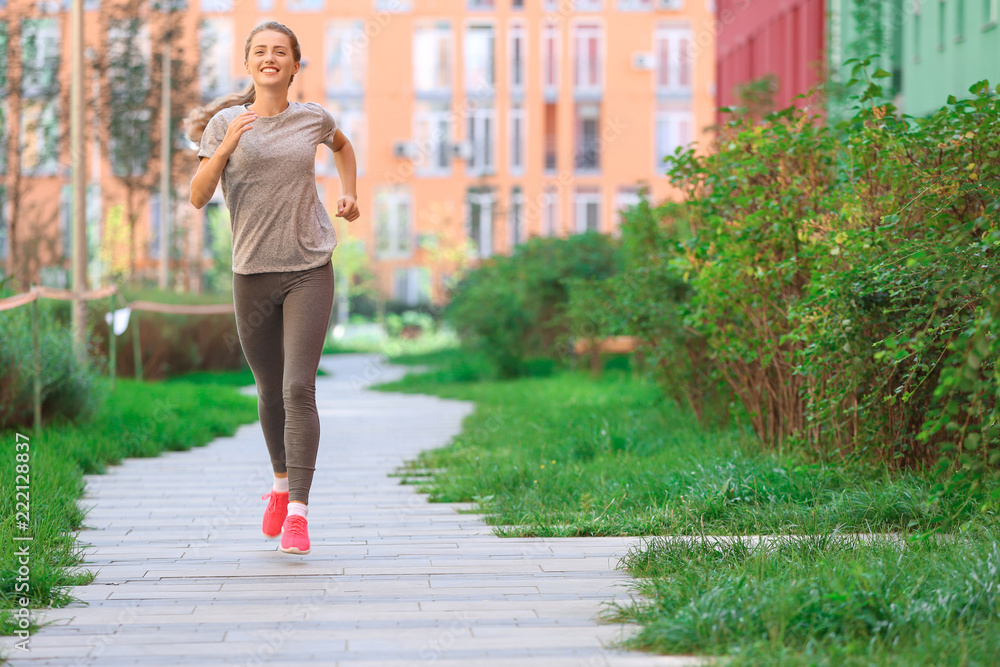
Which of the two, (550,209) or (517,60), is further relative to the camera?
(550,209)

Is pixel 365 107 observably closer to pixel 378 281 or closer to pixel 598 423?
pixel 378 281

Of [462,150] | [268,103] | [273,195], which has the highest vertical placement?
[462,150]

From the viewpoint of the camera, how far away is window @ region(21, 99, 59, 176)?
68.2ft

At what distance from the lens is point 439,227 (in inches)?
1592

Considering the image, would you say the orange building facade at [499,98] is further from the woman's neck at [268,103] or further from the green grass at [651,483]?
the woman's neck at [268,103]

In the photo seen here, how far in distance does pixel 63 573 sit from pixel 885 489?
129 inches

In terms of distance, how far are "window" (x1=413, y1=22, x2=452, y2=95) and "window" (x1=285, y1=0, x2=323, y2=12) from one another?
3.45m

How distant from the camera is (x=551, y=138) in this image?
137 feet

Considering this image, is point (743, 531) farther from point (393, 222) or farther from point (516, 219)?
point (393, 222)

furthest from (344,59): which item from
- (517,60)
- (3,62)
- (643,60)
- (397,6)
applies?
(3,62)

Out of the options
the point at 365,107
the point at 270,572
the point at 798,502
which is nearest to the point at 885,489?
the point at 798,502

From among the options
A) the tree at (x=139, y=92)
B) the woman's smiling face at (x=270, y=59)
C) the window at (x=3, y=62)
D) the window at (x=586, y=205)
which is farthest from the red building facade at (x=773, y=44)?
the woman's smiling face at (x=270, y=59)

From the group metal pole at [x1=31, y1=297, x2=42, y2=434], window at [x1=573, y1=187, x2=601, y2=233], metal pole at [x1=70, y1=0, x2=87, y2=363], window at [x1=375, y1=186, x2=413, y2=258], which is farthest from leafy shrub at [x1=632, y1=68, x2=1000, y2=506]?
window at [x1=573, y1=187, x2=601, y2=233]

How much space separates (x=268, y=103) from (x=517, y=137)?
37503 mm
